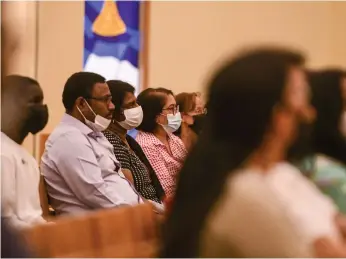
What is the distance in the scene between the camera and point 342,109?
2166 millimetres

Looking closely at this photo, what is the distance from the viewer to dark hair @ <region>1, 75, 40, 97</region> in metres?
2.13

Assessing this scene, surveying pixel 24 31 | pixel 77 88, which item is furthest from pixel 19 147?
pixel 24 31

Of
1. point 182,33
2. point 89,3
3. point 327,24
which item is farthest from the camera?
point 327,24

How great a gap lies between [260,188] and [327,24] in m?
4.97

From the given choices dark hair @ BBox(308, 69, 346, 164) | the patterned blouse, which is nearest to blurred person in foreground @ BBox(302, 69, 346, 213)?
dark hair @ BBox(308, 69, 346, 164)

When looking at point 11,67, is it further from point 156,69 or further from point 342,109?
point 156,69

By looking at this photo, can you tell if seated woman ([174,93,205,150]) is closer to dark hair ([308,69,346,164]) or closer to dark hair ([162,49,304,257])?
dark hair ([308,69,346,164])

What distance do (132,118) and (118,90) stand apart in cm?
16

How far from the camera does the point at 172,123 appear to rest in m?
3.90

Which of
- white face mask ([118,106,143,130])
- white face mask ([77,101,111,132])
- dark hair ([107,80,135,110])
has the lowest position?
white face mask ([118,106,143,130])

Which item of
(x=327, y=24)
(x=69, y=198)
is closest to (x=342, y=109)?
(x=69, y=198)

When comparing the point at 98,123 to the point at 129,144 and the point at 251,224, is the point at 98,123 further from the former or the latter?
the point at 251,224

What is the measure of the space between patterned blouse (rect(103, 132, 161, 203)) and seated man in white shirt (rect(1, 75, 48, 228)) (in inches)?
39.7

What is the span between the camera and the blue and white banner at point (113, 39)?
5078mm
